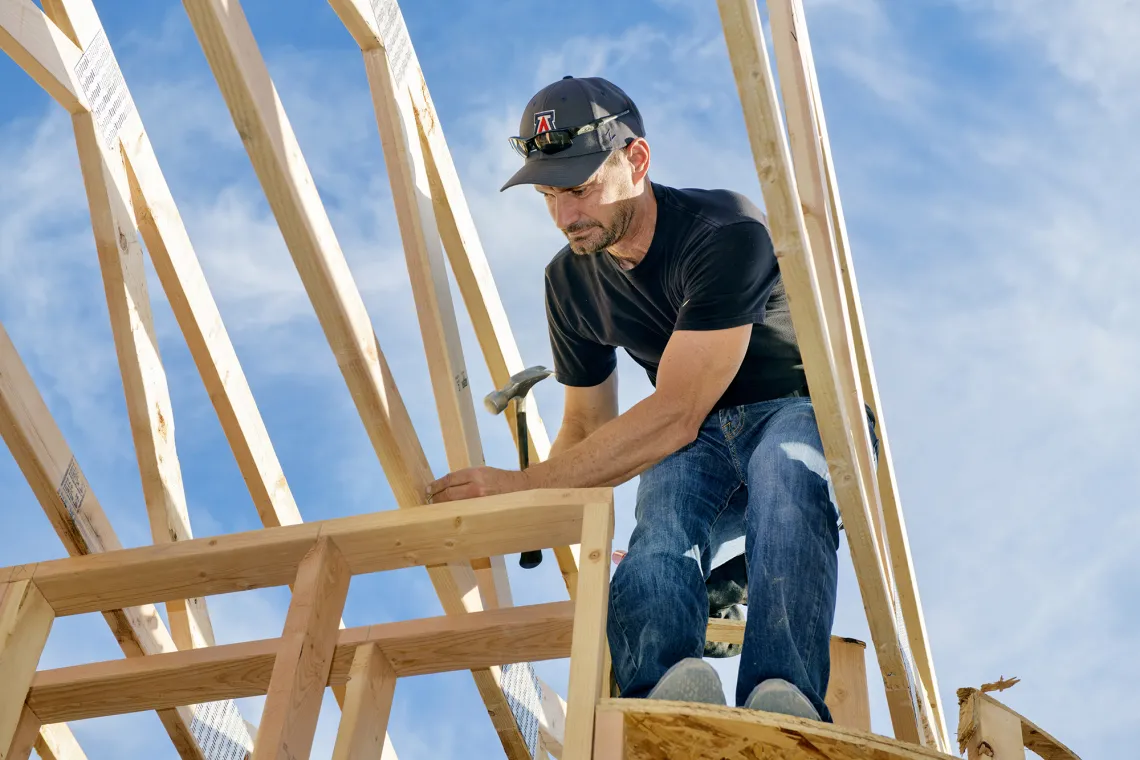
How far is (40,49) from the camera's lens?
3545 millimetres

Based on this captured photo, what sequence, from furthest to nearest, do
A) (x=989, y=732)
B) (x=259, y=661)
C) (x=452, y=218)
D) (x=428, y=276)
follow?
(x=452, y=218)
(x=428, y=276)
(x=259, y=661)
(x=989, y=732)

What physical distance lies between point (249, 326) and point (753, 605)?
13.5m

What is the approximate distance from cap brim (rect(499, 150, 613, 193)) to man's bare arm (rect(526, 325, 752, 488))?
20.0 inches

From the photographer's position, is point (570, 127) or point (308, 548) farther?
point (570, 127)

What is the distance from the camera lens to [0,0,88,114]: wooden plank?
3.39 metres

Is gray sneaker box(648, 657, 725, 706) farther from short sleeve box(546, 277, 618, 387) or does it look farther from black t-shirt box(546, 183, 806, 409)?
short sleeve box(546, 277, 618, 387)

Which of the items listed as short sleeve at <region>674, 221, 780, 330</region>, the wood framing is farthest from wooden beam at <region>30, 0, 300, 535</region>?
the wood framing

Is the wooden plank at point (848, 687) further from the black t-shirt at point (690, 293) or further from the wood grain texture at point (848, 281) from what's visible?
the black t-shirt at point (690, 293)

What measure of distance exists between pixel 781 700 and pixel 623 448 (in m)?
0.97

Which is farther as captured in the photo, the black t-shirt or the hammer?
the hammer

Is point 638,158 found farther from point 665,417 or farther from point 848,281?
point 848,281

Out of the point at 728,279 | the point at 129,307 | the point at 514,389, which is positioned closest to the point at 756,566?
the point at 728,279

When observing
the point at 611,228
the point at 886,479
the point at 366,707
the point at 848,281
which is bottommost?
the point at 366,707

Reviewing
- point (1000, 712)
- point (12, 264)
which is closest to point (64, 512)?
point (1000, 712)
